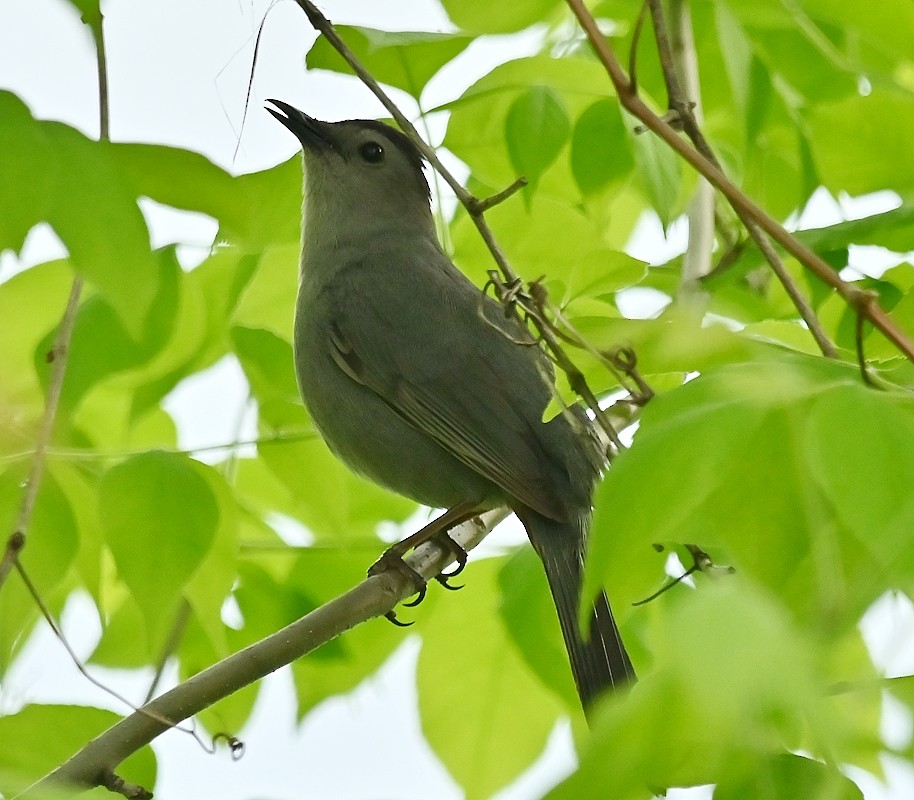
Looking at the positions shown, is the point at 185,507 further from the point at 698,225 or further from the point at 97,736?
the point at 698,225

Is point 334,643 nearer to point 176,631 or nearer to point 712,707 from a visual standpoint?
point 176,631

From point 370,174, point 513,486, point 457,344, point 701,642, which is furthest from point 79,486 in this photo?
point 370,174

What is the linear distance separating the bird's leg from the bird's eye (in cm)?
101

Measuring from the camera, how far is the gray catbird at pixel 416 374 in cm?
231

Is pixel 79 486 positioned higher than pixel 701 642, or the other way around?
pixel 79 486

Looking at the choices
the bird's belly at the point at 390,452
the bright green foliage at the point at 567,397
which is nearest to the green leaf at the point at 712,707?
the bright green foliage at the point at 567,397

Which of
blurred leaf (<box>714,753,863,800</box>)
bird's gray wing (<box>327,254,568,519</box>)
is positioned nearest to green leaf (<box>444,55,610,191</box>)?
bird's gray wing (<box>327,254,568,519</box>)

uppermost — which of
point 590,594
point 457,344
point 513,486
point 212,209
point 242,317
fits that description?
point 457,344

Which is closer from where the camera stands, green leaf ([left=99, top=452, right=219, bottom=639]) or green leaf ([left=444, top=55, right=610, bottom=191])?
green leaf ([left=99, top=452, right=219, bottom=639])

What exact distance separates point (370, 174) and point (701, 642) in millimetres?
2621

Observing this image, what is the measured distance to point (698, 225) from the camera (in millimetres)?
2096

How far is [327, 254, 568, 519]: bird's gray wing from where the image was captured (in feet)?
7.71

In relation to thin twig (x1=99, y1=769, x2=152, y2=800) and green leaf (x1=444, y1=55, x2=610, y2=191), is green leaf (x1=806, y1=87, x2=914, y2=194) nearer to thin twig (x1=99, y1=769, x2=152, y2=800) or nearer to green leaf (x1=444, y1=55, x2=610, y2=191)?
green leaf (x1=444, y1=55, x2=610, y2=191)

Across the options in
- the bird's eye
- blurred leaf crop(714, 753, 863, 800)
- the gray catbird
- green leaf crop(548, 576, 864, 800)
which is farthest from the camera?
the bird's eye
